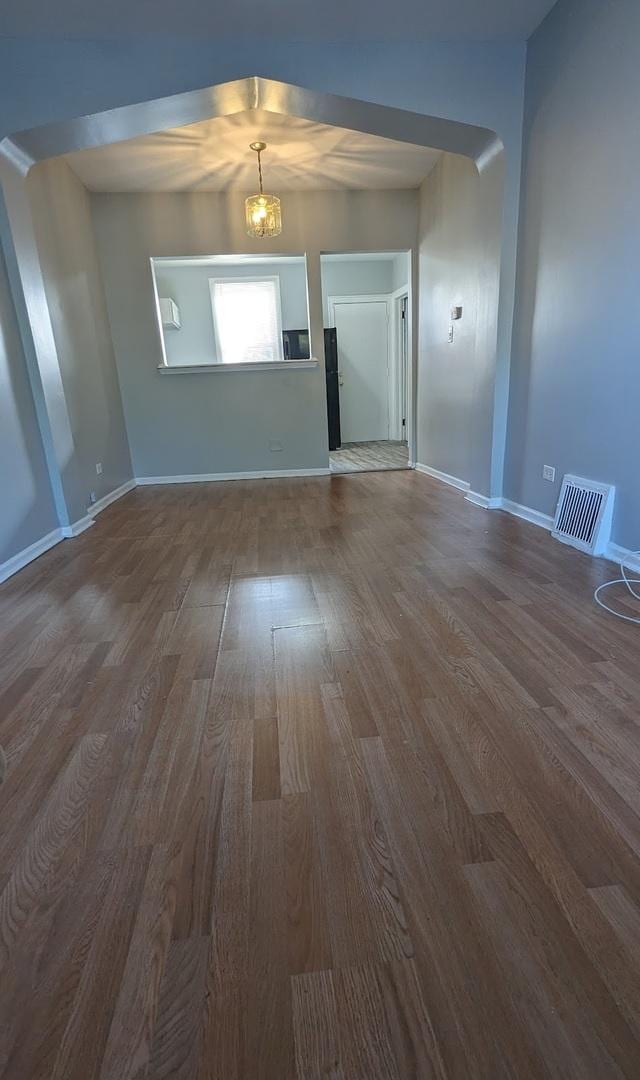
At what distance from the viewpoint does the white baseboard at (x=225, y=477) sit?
5098 mm

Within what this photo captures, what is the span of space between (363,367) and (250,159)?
380cm

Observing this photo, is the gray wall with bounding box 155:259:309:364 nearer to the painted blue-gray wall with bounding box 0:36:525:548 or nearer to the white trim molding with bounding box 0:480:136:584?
the white trim molding with bounding box 0:480:136:584

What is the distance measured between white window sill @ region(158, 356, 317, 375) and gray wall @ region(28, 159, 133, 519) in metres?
0.57

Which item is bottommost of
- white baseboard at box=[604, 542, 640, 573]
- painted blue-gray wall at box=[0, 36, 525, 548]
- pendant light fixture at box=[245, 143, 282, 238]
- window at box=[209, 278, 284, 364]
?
white baseboard at box=[604, 542, 640, 573]

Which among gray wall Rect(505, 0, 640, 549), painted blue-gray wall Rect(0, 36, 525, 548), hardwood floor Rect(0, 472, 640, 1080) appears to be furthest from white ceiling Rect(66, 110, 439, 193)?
hardwood floor Rect(0, 472, 640, 1080)

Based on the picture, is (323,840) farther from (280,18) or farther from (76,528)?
(280,18)

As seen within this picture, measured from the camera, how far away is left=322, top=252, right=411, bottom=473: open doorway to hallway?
6930 millimetres

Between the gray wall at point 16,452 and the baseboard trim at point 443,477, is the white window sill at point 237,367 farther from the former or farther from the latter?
the gray wall at point 16,452

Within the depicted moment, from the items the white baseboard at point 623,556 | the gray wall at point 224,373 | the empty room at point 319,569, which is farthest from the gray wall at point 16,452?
the white baseboard at point 623,556

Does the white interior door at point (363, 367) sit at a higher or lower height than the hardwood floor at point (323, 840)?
higher

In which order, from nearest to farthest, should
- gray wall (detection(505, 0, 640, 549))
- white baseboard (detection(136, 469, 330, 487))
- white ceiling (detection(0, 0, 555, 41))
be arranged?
gray wall (detection(505, 0, 640, 549)) → white ceiling (detection(0, 0, 555, 41)) → white baseboard (detection(136, 469, 330, 487))

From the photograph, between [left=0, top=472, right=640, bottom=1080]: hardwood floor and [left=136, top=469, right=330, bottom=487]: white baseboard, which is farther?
[left=136, top=469, right=330, bottom=487]: white baseboard

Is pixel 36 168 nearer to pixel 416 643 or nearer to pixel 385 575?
pixel 385 575

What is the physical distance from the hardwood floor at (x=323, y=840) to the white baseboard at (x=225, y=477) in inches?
124
